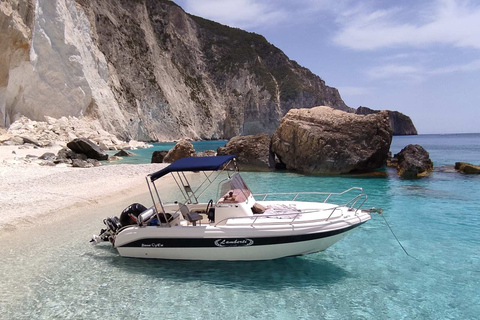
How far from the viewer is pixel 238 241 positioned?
267 inches

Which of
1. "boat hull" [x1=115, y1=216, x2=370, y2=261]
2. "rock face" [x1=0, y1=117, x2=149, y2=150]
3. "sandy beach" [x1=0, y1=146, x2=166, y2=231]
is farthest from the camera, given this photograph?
"rock face" [x1=0, y1=117, x2=149, y2=150]

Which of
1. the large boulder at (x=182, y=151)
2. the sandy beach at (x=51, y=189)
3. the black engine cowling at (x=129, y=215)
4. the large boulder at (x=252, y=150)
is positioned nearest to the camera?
the black engine cowling at (x=129, y=215)

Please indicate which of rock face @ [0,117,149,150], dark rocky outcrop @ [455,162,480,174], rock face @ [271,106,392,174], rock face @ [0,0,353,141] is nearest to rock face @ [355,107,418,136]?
rock face @ [0,0,353,141]

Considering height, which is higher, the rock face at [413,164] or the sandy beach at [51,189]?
the rock face at [413,164]

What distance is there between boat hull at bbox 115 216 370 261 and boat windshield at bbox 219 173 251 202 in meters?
0.96

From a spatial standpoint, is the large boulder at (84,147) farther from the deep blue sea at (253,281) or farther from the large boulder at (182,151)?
the deep blue sea at (253,281)

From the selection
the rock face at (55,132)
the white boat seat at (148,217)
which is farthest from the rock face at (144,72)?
the white boat seat at (148,217)

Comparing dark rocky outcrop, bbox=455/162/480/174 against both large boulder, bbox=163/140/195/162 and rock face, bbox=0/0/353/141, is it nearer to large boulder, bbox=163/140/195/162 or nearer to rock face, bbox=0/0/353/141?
large boulder, bbox=163/140/195/162

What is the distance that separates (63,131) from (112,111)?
1735cm

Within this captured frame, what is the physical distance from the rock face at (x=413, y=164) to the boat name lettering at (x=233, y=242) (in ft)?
56.5

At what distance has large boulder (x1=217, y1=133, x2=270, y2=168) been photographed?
25.2m

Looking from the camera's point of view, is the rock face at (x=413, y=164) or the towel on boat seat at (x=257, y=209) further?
the rock face at (x=413, y=164)

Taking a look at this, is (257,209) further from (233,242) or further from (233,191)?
(233,242)

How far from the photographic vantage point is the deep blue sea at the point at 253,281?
5578 millimetres
